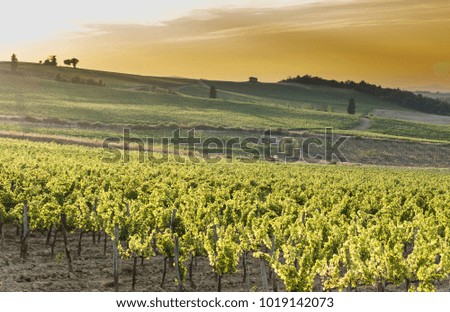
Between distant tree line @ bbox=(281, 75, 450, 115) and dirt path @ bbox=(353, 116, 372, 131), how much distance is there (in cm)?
4293

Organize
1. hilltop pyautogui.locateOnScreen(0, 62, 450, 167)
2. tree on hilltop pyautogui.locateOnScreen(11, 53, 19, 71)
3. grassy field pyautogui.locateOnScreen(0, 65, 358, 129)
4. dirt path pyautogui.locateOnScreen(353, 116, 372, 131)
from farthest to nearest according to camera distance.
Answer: tree on hilltop pyautogui.locateOnScreen(11, 53, 19, 71), dirt path pyautogui.locateOnScreen(353, 116, 372, 131), grassy field pyautogui.locateOnScreen(0, 65, 358, 129), hilltop pyautogui.locateOnScreen(0, 62, 450, 167)

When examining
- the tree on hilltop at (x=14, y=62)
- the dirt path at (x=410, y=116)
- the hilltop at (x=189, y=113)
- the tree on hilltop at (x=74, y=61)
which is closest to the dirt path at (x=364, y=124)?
the hilltop at (x=189, y=113)

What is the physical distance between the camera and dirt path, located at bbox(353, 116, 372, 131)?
114 metres

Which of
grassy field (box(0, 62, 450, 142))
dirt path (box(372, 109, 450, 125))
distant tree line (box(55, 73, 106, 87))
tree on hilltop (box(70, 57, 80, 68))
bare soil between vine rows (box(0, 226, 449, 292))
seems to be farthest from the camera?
tree on hilltop (box(70, 57, 80, 68))

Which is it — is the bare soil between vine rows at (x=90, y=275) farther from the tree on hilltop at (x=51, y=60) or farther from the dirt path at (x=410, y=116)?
the tree on hilltop at (x=51, y=60)

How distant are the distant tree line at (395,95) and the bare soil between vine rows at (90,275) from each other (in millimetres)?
151117

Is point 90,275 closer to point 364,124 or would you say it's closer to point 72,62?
point 364,124

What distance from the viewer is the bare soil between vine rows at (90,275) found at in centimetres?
1902

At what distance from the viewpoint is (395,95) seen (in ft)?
565

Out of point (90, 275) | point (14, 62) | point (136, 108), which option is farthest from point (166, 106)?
point (90, 275)

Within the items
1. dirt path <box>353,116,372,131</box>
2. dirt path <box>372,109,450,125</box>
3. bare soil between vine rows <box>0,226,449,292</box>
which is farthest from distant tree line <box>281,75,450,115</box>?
bare soil between vine rows <box>0,226,449,292</box>

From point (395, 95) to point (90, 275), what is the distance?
162357mm

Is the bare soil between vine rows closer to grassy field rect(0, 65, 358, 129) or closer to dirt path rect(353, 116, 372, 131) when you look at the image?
grassy field rect(0, 65, 358, 129)
